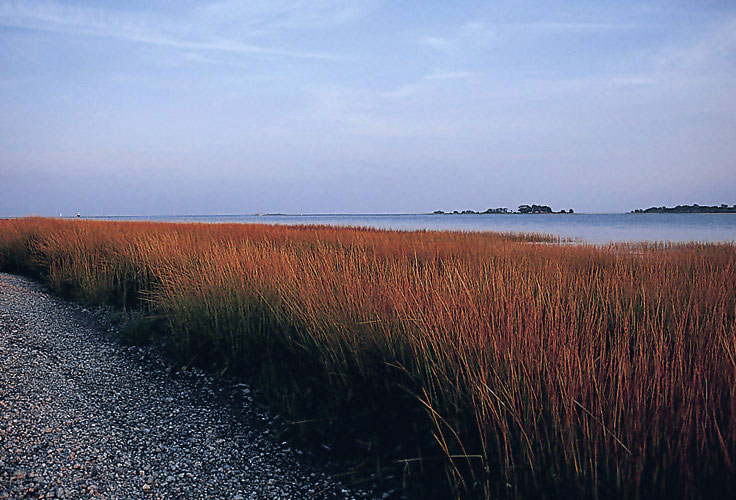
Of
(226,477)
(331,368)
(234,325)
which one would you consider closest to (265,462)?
(226,477)

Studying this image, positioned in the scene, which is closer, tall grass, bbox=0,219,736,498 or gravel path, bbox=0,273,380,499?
tall grass, bbox=0,219,736,498

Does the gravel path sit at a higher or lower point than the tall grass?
lower

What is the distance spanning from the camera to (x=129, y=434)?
3.07m

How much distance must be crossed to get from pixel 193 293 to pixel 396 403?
2975 mm

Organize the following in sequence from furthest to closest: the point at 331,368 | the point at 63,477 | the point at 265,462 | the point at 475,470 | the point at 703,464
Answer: the point at 331,368
the point at 265,462
the point at 63,477
the point at 475,470
the point at 703,464

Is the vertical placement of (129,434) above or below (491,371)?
below

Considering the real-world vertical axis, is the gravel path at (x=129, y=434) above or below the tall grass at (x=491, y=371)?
below

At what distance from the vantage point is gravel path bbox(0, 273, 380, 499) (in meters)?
2.51

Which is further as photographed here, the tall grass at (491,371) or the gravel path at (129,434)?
the gravel path at (129,434)

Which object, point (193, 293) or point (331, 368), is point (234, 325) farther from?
point (331, 368)

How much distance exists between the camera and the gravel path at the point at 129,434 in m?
2.51

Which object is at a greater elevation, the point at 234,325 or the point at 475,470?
the point at 234,325

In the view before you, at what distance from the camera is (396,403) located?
9.64 feet

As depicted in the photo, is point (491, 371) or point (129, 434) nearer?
point (491, 371)
